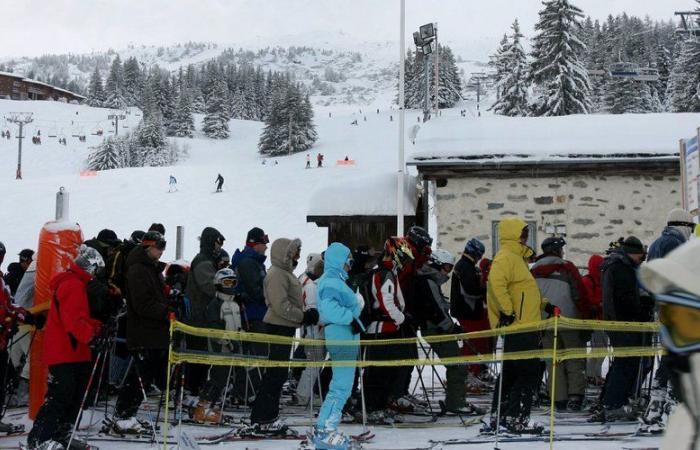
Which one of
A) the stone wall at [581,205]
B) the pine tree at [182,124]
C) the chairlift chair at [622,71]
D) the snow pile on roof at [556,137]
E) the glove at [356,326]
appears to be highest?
the pine tree at [182,124]

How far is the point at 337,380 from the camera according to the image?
642cm

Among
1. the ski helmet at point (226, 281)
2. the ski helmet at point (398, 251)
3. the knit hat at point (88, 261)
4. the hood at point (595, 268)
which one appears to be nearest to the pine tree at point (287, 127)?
the hood at point (595, 268)

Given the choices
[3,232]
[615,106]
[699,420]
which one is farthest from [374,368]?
[615,106]

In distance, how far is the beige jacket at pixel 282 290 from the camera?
7.00 m

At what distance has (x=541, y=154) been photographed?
A: 45.8ft

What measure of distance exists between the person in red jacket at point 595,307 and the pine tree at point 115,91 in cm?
12466

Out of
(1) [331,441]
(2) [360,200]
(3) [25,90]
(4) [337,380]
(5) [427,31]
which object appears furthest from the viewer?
(3) [25,90]

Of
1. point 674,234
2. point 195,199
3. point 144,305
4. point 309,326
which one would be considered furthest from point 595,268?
point 195,199

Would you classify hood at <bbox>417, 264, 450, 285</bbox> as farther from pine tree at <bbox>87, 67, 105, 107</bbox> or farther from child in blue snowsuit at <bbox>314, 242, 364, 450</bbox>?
pine tree at <bbox>87, 67, 105, 107</bbox>

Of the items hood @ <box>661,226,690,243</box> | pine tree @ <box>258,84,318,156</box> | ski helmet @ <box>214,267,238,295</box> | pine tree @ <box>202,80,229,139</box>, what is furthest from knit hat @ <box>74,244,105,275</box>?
pine tree @ <box>202,80,229,139</box>

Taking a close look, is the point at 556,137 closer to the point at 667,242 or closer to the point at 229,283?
the point at 667,242

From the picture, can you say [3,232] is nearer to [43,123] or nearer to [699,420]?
[699,420]

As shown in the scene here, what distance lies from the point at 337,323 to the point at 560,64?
40.9 metres

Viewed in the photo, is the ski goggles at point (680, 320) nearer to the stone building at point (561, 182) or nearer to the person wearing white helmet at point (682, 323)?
the person wearing white helmet at point (682, 323)
